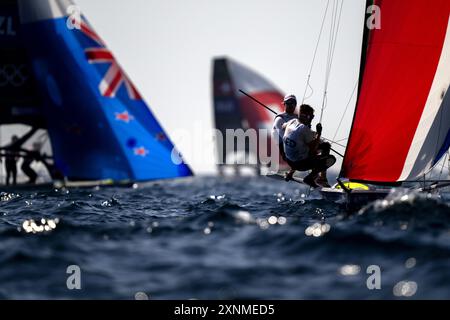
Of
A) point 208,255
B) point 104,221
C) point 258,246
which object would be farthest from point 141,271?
point 104,221

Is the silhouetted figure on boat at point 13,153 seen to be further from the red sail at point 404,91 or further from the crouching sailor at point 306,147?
the red sail at point 404,91

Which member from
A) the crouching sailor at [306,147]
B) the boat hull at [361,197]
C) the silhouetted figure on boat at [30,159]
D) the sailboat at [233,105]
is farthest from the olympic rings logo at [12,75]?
the sailboat at [233,105]

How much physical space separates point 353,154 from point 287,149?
125cm

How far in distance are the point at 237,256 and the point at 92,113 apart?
44.7 feet

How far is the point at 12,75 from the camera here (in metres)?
21.7

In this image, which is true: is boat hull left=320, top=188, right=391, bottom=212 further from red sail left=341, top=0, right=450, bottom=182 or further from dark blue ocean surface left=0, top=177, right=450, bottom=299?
red sail left=341, top=0, right=450, bottom=182

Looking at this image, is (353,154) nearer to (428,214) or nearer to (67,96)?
(428,214)

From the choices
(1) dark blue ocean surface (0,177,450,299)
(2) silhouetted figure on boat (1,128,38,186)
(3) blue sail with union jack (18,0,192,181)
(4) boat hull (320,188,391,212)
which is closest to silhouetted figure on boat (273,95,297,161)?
(4) boat hull (320,188,391,212)

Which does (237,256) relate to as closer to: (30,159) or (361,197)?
(361,197)

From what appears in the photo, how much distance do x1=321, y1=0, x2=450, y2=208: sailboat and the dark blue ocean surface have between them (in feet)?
6.00

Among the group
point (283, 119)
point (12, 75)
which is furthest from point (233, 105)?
point (283, 119)

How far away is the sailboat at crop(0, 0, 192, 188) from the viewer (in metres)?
19.2

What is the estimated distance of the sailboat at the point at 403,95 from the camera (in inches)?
428

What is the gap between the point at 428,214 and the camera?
872 centimetres
